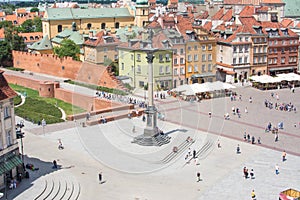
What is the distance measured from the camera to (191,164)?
36.1 metres

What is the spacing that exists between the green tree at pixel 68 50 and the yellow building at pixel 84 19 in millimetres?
14253

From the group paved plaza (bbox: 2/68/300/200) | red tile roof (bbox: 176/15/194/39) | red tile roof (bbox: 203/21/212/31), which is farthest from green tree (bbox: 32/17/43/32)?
paved plaza (bbox: 2/68/300/200)

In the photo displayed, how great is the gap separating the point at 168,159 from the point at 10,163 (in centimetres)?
Result: 1218

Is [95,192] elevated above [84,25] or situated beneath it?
situated beneath

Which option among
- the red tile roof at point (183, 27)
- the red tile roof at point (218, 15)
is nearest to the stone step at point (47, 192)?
the red tile roof at point (183, 27)

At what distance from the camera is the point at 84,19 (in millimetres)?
98750

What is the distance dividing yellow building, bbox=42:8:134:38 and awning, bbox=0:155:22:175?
62.6m

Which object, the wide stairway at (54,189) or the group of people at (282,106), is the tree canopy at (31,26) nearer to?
the group of people at (282,106)

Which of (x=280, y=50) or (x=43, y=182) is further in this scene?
(x=280, y=50)

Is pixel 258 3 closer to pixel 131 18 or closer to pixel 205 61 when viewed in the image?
pixel 131 18

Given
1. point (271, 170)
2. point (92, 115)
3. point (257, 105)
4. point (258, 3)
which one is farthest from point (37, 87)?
point (258, 3)

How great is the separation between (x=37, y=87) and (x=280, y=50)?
35.6m

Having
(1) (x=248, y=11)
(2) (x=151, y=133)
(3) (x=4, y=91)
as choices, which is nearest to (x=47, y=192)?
(3) (x=4, y=91)

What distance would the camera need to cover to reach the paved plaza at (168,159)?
3077cm
